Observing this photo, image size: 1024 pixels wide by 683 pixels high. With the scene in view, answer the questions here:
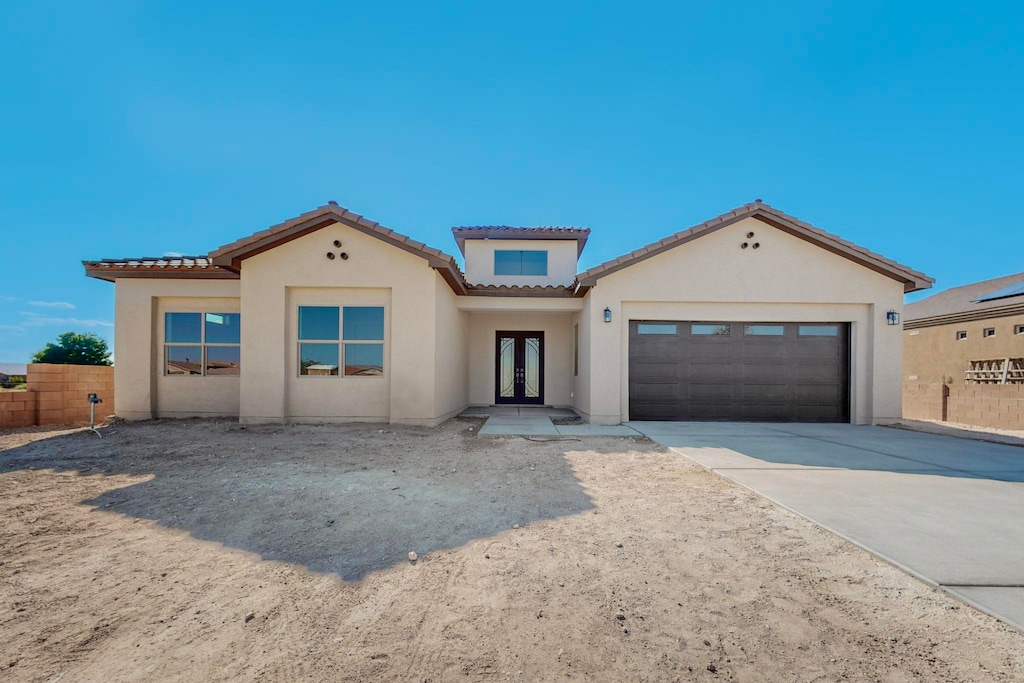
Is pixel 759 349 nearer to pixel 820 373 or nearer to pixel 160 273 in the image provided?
pixel 820 373

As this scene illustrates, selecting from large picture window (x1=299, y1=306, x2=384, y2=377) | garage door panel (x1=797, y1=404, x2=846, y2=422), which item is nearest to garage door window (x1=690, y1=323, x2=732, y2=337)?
garage door panel (x1=797, y1=404, x2=846, y2=422)

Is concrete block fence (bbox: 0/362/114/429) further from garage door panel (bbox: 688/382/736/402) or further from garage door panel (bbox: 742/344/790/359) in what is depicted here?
garage door panel (bbox: 742/344/790/359)

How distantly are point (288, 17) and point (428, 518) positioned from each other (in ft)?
41.9

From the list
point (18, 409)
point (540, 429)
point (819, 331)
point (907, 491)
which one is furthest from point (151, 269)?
point (819, 331)

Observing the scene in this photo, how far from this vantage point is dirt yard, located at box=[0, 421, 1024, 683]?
1982mm

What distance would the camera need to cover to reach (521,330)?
1345 centimetres

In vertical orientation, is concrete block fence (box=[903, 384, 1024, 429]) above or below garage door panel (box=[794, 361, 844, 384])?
below

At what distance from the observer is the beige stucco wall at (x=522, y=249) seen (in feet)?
48.1

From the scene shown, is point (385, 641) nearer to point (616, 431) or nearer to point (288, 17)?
point (616, 431)

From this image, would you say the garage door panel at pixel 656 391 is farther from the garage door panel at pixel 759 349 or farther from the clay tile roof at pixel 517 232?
the clay tile roof at pixel 517 232

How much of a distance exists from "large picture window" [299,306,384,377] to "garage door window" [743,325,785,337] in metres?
8.78

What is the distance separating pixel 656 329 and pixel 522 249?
651 centimetres

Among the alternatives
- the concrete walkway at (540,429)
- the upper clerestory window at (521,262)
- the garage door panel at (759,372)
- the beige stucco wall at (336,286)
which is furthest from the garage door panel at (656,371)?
the upper clerestory window at (521,262)

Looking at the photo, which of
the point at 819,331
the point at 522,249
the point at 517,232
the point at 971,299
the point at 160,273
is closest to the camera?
the point at 160,273
